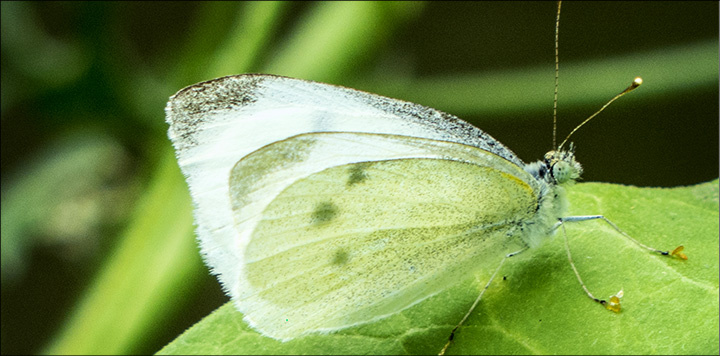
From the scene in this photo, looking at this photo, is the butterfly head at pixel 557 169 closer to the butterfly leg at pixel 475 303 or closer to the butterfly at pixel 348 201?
the butterfly at pixel 348 201

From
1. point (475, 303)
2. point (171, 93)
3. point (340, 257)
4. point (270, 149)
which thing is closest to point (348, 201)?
point (340, 257)

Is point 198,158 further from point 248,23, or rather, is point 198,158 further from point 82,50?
point 82,50

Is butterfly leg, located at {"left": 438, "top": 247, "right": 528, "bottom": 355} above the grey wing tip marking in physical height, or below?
below

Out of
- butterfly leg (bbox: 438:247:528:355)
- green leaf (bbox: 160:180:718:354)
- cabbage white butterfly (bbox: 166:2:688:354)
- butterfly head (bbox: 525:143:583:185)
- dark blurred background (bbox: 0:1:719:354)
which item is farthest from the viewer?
dark blurred background (bbox: 0:1:719:354)

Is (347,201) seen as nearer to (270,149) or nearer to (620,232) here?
(270,149)

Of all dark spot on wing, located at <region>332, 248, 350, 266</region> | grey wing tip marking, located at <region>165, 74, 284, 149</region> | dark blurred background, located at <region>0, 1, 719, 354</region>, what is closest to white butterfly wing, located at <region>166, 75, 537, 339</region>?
grey wing tip marking, located at <region>165, 74, 284, 149</region>

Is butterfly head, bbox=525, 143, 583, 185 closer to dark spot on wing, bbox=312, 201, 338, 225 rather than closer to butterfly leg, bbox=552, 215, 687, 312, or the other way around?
butterfly leg, bbox=552, 215, 687, 312
